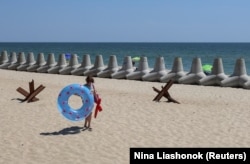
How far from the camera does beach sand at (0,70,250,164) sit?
662 cm

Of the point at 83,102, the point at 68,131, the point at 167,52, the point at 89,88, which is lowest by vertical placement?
the point at 68,131

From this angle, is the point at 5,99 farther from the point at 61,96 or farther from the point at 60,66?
the point at 60,66

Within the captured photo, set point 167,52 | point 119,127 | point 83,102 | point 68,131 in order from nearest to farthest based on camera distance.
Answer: point 83,102 < point 68,131 < point 119,127 < point 167,52

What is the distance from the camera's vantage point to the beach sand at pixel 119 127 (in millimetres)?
6621

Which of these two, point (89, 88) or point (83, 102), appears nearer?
point (83, 102)

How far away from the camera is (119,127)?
8.41 meters

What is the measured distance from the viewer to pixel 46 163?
6.05 meters

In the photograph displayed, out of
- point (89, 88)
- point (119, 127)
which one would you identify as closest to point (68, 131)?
point (89, 88)

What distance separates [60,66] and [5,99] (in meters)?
8.02

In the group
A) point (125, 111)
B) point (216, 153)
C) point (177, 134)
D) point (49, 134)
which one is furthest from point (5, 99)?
point (216, 153)

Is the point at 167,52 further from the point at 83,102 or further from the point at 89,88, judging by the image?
the point at 83,102

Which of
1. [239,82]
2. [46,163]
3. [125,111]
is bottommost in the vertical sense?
[46,163]

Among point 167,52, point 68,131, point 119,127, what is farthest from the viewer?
point 167,52

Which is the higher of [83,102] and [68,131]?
[83,102]
